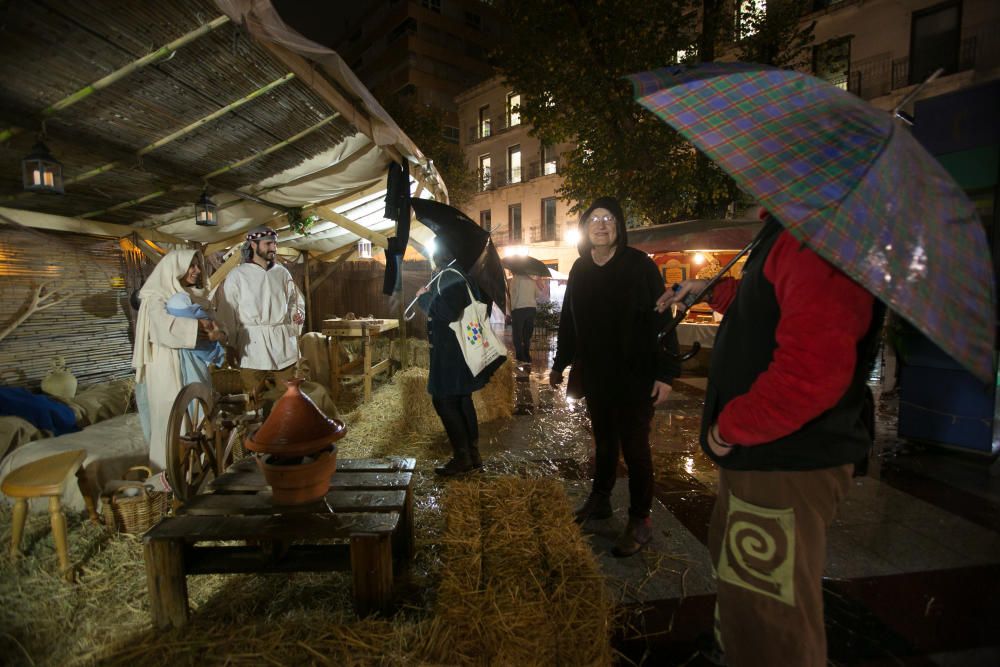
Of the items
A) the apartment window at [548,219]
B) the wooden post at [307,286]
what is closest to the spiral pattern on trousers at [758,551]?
the wooden post at [307,286]

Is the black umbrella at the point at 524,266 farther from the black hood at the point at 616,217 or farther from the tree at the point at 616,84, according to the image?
the black hood at the point at 616,217

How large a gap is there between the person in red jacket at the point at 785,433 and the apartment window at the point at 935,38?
64.4ft

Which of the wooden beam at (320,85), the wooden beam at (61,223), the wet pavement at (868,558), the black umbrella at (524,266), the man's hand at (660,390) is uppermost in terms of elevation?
the wooden beam at (320,85)

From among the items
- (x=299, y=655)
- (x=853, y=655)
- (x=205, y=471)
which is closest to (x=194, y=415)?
(x=205, y=471)

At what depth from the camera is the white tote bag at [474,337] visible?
12.5ft

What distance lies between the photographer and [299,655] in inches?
69.7

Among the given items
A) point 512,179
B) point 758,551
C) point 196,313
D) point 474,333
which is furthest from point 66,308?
point 512,179

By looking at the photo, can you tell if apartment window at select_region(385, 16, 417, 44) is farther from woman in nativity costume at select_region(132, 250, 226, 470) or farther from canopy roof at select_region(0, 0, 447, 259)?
woman in nativity costume at select_region(132, 250, 226, 470)

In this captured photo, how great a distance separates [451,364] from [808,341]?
292 centimetres

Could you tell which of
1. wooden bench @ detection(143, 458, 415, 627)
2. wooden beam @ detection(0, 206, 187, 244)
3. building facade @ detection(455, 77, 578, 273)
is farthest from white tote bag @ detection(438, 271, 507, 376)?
building facade @ detection(455, 77, 578, 273)

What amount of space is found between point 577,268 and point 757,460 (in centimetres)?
176

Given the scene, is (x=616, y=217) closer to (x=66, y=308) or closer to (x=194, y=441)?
(x=194, y=441)

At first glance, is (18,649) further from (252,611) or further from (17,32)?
(17,32)

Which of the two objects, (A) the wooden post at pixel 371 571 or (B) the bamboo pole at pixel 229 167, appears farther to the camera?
(B) the bamboo pole at pixel 229 167
